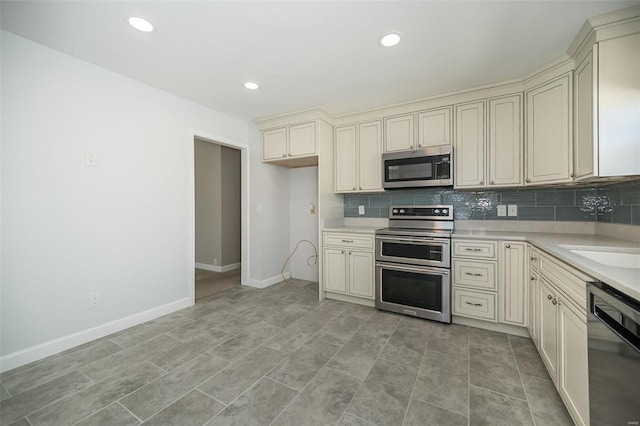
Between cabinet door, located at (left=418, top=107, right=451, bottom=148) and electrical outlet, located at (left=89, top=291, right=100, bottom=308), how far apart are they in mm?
3571

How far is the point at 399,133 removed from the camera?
10.4 ft

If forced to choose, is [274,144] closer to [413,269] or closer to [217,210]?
[217,210]

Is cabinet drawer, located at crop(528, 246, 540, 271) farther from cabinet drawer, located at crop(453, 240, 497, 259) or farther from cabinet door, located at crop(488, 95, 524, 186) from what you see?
cabinet door, located at crop(488, 95, 524, 186)

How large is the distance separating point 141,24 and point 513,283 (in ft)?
11.9

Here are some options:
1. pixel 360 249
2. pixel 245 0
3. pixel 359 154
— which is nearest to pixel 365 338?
pixel 360 249

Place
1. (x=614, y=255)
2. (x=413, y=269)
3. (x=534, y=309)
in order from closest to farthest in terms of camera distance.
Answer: (x=614, y=255) → (x=534, y=309) → (x=413, y=269)

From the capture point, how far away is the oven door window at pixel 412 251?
2.67 m

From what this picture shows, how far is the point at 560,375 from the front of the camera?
1543 millimetres

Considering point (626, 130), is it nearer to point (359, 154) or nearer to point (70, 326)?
point (359, 154)

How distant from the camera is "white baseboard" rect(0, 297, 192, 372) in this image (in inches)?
76.1

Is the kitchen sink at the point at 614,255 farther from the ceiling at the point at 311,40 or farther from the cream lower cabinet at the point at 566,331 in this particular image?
the ceiling at the point at 311,40

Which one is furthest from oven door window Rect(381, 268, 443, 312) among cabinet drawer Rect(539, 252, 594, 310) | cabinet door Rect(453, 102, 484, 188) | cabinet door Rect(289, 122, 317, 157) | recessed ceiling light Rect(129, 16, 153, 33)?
recessed ceiling light Rect(129, 16, 153, 33)

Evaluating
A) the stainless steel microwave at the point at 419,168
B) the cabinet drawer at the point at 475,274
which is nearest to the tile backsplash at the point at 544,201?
the stainless steel microwave at the point at 419,168

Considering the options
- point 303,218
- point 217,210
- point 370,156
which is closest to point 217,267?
point 217,210
